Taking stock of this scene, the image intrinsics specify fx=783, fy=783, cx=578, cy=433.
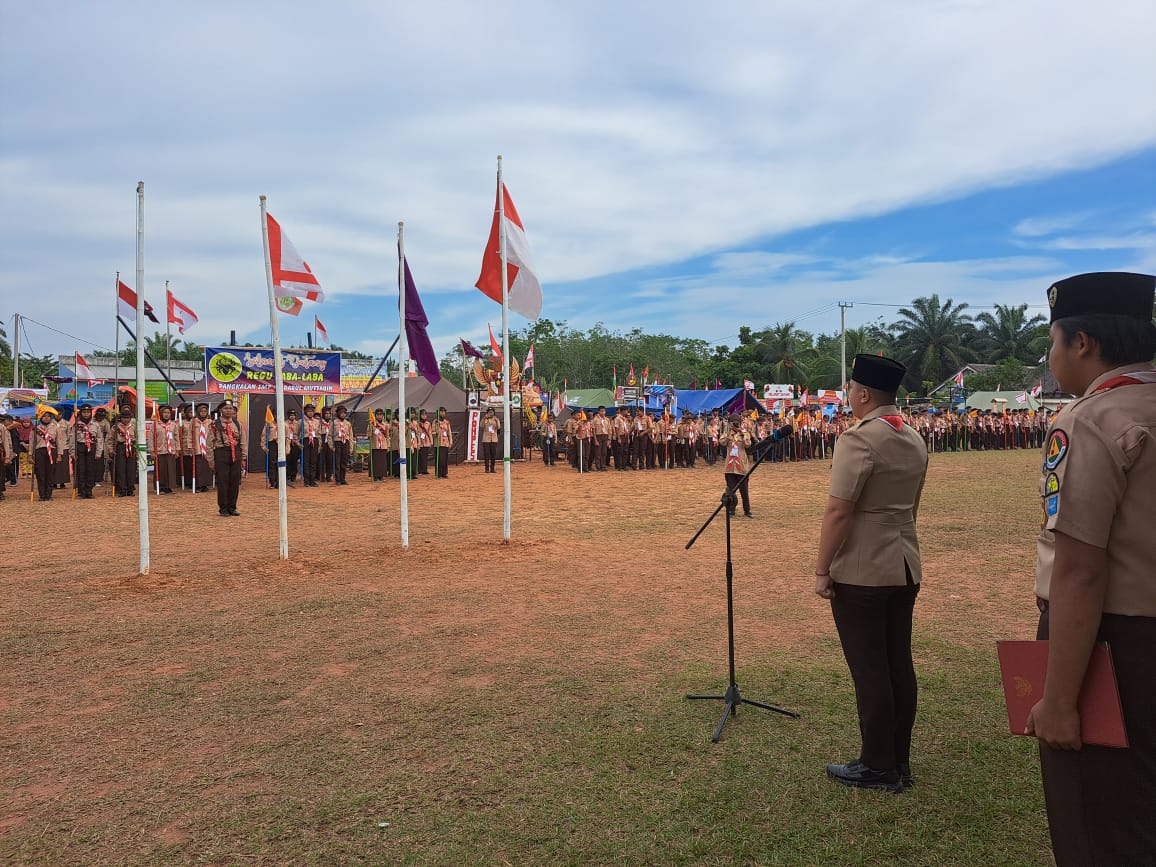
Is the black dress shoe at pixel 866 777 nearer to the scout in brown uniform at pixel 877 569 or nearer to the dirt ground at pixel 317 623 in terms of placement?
the scout in brown uniform at pixel 877 569

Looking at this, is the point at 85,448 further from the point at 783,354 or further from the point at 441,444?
the point at 783,354

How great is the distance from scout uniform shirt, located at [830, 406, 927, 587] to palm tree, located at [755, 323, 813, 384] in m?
58.2

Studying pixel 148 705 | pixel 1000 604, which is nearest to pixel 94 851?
pixel 148 705

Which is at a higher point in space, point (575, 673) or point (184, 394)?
point (184, 394)

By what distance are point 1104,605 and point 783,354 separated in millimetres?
61628

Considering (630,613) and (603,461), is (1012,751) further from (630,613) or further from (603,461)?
(603,461)

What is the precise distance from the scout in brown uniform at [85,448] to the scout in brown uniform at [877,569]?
65.9 feet

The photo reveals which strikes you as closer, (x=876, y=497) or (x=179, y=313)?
(x=876, y=497)

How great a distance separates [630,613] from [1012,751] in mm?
3758

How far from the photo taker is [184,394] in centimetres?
3039

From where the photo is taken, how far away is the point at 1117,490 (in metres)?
1.98

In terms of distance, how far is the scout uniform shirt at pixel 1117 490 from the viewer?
6.48 feet

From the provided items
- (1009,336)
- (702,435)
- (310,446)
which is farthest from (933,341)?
(310,446)

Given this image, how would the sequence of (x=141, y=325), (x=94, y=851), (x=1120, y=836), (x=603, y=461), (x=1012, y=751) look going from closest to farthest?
1. (x=1120, y=836)
2. (x=94, y=851)
3. (x=1012, y=751)
4. (x=141, y=325)
5. (x=603, y=461)
